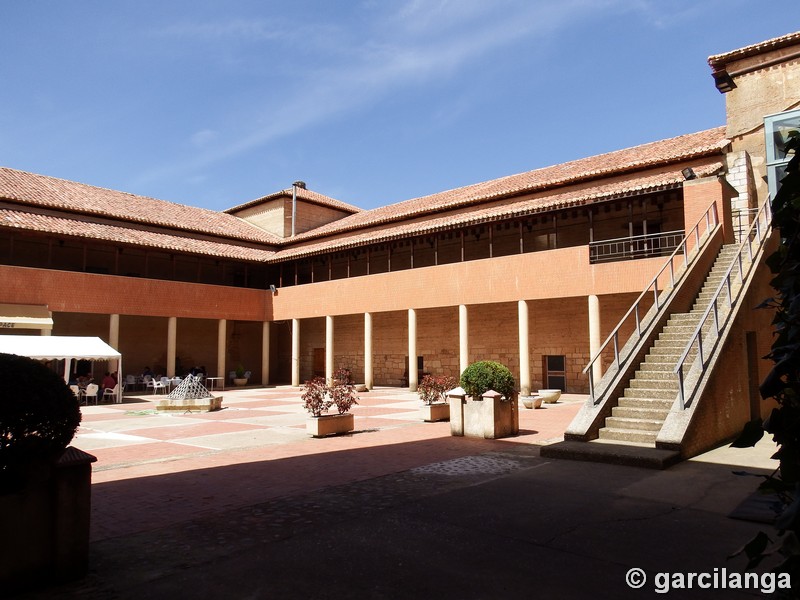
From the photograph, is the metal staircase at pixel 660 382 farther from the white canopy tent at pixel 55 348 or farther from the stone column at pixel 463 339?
the white canopy tent at pixel 55 348

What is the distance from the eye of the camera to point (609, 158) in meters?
24.5

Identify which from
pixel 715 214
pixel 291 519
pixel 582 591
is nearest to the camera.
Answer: pixel 582 591

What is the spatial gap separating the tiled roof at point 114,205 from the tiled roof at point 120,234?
0.53 metres

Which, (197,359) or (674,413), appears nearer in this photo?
(674,413)

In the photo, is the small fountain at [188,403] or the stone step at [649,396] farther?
the small fountain at [188,403]

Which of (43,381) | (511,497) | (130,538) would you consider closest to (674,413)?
(511,497)

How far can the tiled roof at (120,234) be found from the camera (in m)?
21.9

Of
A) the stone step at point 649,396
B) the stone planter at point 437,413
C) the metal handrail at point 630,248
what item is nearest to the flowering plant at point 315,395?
the stone planter at point 437,413

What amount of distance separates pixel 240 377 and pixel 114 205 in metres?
10.9

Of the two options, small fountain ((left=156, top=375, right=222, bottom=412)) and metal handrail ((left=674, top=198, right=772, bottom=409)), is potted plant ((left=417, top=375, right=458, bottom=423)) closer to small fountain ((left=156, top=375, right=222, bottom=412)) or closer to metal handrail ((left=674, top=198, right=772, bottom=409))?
metal handrail ((left=674, top=198, right=772, bottom=409))

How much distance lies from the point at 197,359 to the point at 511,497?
2689cm

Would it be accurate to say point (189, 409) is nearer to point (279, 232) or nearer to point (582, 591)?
point (582, 591)

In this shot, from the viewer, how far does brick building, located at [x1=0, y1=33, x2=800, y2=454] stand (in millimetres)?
18359

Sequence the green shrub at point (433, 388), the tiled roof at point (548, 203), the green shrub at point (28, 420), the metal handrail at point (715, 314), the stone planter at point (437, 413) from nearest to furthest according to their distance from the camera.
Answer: the green shrub at point (28, 420), the metal handrail at point (715, 314), the stone planter at point (437, 413), the green shrub at point (433, 388), the tiled roof at point (548, 203)
